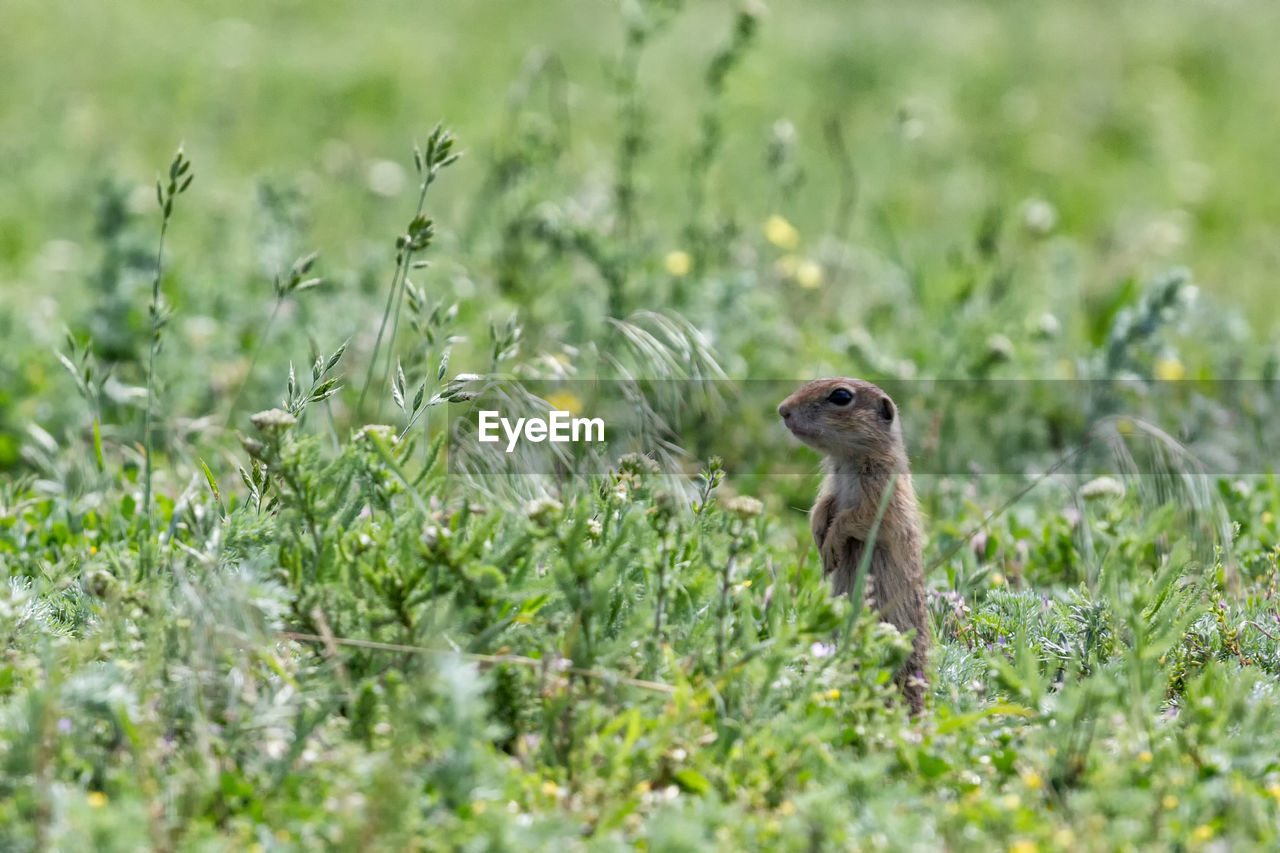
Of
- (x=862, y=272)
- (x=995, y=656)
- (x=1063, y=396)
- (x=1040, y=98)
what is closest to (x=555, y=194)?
(x=862, y=272)

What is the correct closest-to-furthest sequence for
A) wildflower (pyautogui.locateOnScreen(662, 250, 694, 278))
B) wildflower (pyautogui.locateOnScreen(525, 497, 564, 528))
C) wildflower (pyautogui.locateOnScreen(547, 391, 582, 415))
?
wildflower (pyautogui.locateOnScreen(525, 497, 564, 528)) < wildflower (pyautogui.locateOnScreen(547, 391, 582, 415)) < wildflower (pyautogui.locateOnScreen(662, 250, 694, 278))

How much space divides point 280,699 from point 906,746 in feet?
4.05

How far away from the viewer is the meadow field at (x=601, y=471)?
2646 mm

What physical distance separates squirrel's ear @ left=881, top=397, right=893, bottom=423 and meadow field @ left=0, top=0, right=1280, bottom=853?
0.37 metres

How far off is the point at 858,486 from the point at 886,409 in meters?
0.22

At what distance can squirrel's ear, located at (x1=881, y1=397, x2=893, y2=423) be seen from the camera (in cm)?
381

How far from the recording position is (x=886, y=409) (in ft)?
12.5

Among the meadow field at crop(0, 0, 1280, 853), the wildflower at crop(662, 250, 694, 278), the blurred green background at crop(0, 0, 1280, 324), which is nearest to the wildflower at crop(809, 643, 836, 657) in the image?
the meadow field at crop(0, 0, 1280, 853)

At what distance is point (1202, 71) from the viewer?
11.6 m

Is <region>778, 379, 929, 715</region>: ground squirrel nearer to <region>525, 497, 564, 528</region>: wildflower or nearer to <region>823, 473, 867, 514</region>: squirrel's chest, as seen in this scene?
<region>823, 473, 867, 514</region>: squirrel's chest

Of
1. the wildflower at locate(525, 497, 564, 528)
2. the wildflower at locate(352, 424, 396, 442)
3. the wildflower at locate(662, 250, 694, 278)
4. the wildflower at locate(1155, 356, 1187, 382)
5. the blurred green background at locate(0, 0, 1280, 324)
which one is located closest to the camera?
the wildflower at locate(525, 497, 564, 528)

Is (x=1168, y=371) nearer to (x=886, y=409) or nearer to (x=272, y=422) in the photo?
(x=886, y=409)

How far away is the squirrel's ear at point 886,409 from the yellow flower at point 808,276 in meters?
2.47

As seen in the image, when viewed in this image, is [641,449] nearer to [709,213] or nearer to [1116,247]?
[709,213]
